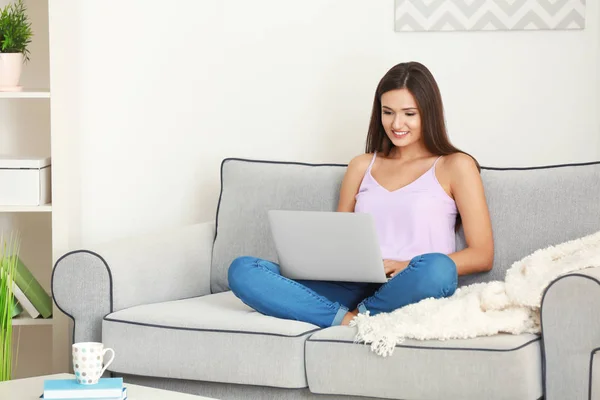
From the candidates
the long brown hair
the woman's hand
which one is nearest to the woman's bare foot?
the woman's hand

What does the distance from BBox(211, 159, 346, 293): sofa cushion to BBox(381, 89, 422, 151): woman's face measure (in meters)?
0.25

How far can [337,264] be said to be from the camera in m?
2.56

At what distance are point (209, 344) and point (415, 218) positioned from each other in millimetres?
754

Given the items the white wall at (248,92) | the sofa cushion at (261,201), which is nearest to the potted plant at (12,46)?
the white wall at (248,92)

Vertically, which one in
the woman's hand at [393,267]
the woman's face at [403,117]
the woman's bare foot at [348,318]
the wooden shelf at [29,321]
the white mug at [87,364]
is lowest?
the wooden shelf at [29,321]

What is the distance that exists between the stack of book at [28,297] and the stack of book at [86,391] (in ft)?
4.72

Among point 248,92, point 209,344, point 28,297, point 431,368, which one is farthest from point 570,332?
point 28,297

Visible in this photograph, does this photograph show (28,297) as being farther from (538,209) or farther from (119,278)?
(538,209)

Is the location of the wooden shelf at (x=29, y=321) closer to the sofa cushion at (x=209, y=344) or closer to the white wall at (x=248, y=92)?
the white wall at (x=248, y=92)

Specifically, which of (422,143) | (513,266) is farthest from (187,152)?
(513,266)

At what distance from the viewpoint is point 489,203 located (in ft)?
9.49

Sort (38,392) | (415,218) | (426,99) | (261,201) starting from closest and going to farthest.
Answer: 1. (38,392)
2. (415,218)
3. (426,99)
4. (261,201)

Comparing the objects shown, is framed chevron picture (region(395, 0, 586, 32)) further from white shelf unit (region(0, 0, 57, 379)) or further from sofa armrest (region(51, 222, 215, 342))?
white shelf unit (region(0, 0, 57, 379))

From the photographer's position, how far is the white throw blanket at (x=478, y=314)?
2320 millimetres
